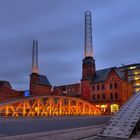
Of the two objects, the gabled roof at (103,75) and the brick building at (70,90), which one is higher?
the gabled roof at (103,75)

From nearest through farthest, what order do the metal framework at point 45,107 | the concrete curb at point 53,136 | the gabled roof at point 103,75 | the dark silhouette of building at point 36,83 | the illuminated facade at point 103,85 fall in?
1. the concrete curb at point 53,136
2. the metal framework at point 45,107
3. the illuminated facade at point 103,85
4. the gabled roof at point 103,75
5. the dark silhouette of building at point 36,83

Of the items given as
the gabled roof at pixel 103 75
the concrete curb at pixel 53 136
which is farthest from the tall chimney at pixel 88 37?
the concrete curb at pixel 53 136

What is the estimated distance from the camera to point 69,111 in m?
49.2

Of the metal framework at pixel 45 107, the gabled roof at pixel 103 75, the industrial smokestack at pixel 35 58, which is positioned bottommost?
the metal framework at pixel 45 107

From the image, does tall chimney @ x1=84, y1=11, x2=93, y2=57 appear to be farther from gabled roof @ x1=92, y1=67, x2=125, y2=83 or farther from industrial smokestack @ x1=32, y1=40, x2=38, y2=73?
industrial smokestack @ x1=32, y1=40, x2=38, y2=73

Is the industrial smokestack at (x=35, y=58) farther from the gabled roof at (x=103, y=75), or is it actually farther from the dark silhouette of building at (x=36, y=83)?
the gabled roof at (x=103, y=75)

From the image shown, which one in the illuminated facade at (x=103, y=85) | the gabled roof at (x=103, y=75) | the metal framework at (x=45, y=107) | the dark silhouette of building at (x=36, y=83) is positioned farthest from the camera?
the dark silhouette of building at (x=36, y=83)

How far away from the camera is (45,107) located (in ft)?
129

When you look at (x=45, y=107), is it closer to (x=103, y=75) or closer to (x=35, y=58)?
(x=103, y=75)

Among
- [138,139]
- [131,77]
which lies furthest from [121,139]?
[131,77]

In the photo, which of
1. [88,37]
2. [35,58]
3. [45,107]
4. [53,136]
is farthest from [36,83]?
[53,136]

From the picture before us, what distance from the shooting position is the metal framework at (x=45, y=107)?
35.5 m

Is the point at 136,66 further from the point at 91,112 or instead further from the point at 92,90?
the point at 91,112

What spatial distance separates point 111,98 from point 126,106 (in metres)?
69.5
